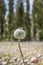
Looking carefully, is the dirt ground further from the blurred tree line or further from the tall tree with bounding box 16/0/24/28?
the tall tree with bounding box 16/0/24/28

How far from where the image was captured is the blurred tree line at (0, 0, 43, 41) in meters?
8.00

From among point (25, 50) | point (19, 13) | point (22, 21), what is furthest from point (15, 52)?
point (19, 13)

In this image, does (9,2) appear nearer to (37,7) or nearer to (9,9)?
(9,9)

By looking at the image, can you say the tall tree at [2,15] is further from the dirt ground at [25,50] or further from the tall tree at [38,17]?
the dirt ground at [25,50]

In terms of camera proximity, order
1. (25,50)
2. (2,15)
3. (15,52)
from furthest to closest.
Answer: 1. (2,15)
2. (25,50)
3. (15,52)

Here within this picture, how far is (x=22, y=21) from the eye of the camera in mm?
8344

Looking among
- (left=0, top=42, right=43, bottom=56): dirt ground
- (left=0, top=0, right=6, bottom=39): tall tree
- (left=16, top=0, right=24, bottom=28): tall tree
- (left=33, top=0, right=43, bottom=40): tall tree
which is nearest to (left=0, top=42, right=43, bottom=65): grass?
(left=0, top=42, right=43, bottom=56): dirt ground

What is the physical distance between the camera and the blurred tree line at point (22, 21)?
8000 millimetres

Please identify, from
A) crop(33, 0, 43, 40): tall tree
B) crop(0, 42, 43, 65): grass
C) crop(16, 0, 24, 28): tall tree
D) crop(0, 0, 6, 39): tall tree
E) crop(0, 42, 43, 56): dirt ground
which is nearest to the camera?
crop(0, 42, 43, 65): grass

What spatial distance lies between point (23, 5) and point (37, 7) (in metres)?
0.76

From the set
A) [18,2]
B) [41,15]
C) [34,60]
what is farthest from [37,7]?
[34,60]

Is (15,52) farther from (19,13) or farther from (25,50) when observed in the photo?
(19,13)

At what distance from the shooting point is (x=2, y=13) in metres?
8.60

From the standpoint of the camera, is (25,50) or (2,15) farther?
(2,15)
